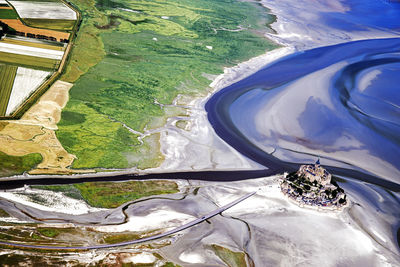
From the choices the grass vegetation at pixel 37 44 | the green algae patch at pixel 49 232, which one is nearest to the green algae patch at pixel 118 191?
the green algae patch at pixel 49 232

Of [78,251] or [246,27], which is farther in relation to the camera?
[246,27]

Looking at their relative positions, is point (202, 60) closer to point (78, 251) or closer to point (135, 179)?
point (135, 179)

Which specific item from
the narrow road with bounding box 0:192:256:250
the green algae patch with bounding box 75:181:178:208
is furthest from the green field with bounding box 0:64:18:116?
the narrow road with bounding box 0:192:256:250

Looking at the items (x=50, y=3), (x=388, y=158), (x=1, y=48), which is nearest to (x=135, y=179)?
(x=388, y=158)

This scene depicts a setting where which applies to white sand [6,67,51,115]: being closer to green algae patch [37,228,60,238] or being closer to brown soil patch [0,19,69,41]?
brown soil patch [0,19,69,41]

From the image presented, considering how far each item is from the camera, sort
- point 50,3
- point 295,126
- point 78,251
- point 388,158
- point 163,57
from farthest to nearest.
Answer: point 50,3, point 163,57, point 295,126, point 388,158, point 78,251

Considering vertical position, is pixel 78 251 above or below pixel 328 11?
below

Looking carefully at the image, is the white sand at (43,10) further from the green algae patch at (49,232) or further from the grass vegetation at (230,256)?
the grass vegetation at (230,256)
